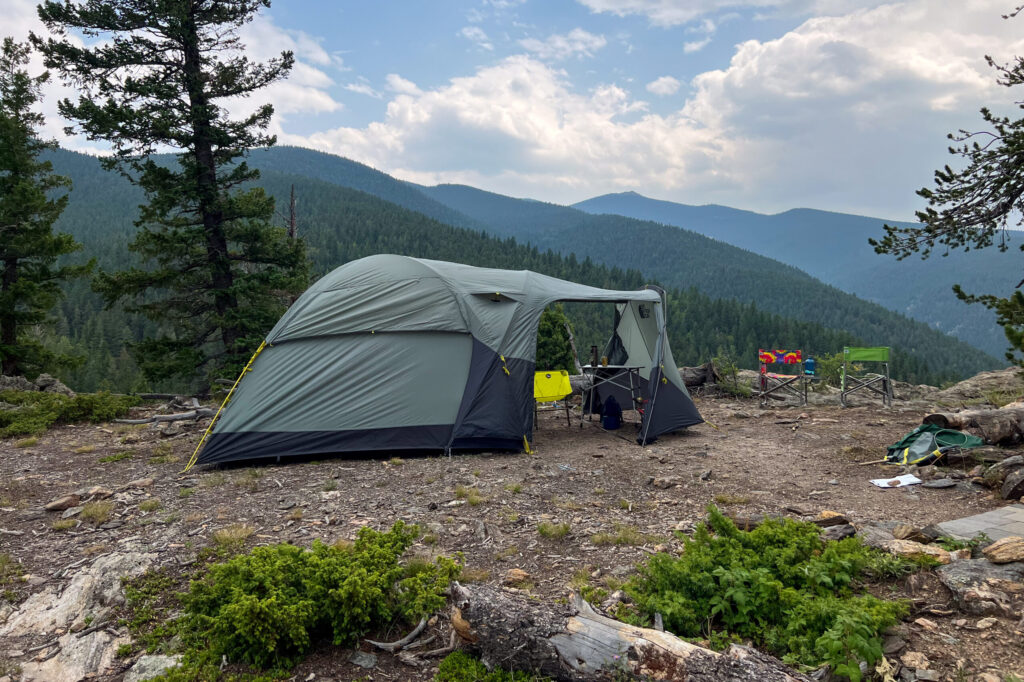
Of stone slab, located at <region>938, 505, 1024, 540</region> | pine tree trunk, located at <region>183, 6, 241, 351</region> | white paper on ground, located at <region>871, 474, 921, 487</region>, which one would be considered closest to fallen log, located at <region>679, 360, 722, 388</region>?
white paper on ground, located at <region>871, 474, 921, 487</region>

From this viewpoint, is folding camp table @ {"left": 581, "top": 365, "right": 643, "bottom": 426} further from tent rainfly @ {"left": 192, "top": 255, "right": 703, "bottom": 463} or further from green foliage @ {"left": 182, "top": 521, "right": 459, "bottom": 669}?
green foliage @ {"left": 182, "top": 521, "right": 459, "bottom": 669}

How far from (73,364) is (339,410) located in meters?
13.5

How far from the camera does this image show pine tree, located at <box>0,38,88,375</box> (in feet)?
48.4

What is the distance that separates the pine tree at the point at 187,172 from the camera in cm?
1242

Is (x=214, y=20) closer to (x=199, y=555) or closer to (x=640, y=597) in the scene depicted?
(x=199, y=555)

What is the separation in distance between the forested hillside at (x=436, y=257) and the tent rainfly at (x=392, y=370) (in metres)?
41.4

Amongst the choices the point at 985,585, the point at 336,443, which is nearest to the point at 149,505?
the point at 336,443

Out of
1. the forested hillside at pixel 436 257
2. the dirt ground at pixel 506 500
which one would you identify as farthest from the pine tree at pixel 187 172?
the forested hillside at pixel 436 257

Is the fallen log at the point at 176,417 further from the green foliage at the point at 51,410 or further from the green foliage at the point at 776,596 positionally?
the green foliage at the point at 776,596

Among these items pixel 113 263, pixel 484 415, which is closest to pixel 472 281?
pixel 484 415

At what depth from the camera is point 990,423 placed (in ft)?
24.1

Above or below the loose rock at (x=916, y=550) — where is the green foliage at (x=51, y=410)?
below

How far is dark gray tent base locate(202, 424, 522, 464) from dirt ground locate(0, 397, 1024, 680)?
0.64 ft

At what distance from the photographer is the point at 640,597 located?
3.41 metres
